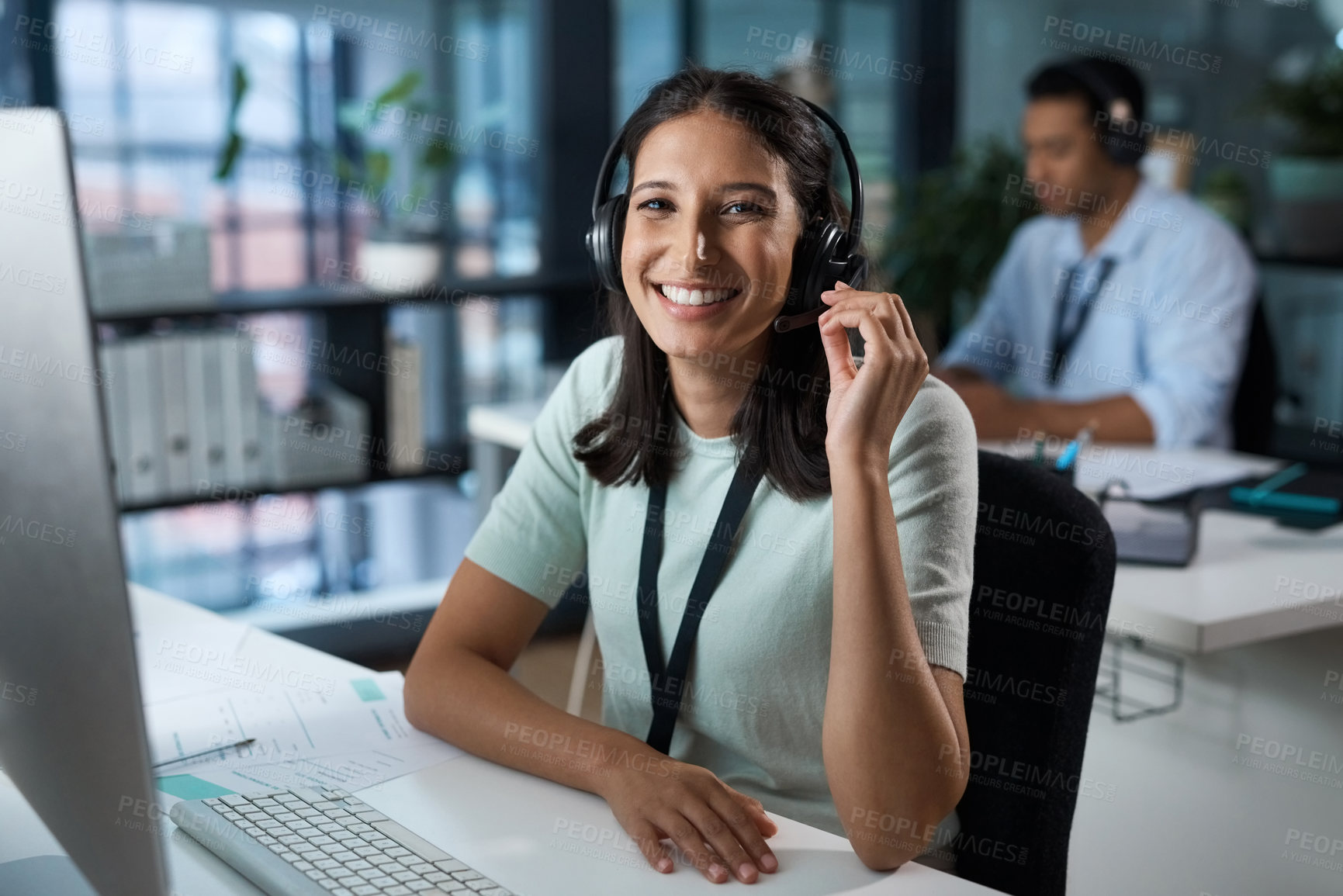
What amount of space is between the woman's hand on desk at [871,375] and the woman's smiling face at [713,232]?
0.12 m

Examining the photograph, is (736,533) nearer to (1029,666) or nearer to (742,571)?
(742,571)

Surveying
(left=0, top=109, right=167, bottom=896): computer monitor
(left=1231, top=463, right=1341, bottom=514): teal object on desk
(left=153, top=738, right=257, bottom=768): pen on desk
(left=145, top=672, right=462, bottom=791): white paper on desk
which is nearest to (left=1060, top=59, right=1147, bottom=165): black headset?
(left=1231, top=463, right=1341, bottom=514): teal object on desk

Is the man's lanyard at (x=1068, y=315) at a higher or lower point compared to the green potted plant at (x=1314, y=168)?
lower

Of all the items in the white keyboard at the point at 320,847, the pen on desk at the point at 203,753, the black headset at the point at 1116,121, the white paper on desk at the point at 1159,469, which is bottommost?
the pen on desk at the point at 203,753

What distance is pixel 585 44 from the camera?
3707 millimetres

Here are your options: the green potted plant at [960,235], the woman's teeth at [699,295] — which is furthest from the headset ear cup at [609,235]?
the green potted plant at [960,235]

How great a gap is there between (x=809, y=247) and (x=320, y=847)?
751 millimetres

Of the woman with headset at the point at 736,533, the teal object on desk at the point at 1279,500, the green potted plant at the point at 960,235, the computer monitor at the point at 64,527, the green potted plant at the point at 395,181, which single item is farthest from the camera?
the green potted plant at the point at 960,235

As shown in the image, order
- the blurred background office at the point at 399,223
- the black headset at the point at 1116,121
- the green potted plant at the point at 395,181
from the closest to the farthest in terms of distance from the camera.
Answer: the black headset at the point at 1116,121, the blurred background office at the point at 399,223, the green potted plant at the point at 395,181

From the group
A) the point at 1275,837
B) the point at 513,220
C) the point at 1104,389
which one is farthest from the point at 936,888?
the point at 513,220

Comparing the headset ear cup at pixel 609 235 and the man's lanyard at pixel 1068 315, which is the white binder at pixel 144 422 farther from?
the man's lanyard at pixel 1068 315

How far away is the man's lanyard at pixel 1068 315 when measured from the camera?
2.88 metres

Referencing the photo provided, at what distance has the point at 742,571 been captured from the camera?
1291mm

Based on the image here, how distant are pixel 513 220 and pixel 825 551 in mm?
2761
